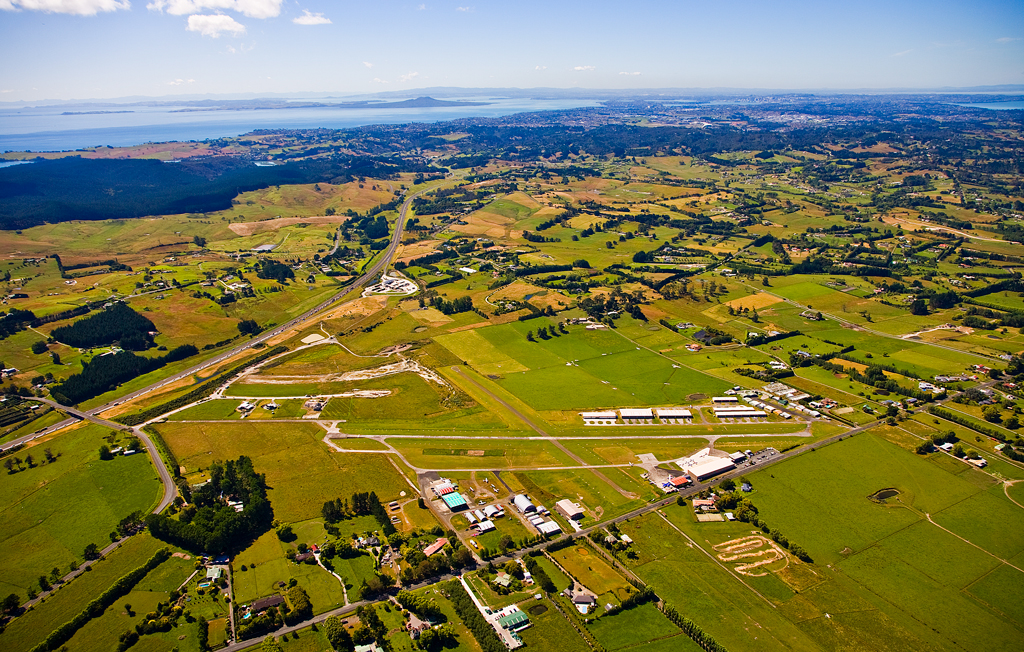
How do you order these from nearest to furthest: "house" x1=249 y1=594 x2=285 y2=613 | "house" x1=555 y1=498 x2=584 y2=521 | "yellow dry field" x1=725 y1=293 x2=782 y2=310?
"house" x1=249 y1=594 x2=285 y2=613 → "house" x1=555 y1=498 x2=584 y2=521 → "yellow dry field" x1=725 y1=293 x2=782 y2=310

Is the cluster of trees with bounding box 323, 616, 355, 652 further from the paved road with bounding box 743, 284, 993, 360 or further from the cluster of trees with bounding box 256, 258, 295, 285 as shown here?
the cluster of trees with bounding box 256, 258, 295, 285

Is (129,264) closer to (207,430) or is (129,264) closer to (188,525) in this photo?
(207,430)

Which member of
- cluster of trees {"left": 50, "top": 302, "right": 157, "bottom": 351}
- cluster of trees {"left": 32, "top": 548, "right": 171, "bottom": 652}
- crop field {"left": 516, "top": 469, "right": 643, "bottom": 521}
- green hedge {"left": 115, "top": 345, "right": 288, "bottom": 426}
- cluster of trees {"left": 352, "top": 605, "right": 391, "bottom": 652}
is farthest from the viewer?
cluster of trees {"left": 50, "top": 302, "right": 157, "bottom": 351}

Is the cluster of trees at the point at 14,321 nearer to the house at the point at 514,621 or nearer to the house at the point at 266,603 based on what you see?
the house at the point at 266,603

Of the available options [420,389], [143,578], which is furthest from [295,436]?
[143,578]

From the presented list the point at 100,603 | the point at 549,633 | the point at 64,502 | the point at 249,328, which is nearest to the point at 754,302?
the point at 549,633

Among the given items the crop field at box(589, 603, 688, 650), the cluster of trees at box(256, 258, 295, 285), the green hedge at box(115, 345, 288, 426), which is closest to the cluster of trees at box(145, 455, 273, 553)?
the green hedge at box(115, 345, 288, 426)
